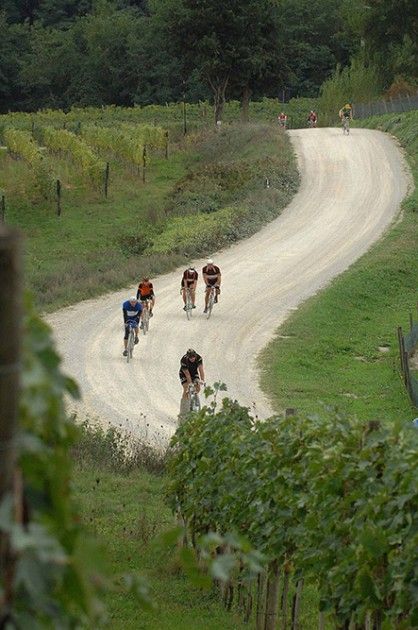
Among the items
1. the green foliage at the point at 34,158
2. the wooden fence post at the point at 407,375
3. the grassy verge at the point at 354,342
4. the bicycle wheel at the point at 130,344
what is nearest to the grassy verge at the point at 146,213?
the green foliage at the point at 34,158

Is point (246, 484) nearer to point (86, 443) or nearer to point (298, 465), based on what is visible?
point (298, 465)

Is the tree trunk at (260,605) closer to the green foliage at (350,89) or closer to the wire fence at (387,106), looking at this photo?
the wire fence at (387,106)

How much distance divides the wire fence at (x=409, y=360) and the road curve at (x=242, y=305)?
2.88m

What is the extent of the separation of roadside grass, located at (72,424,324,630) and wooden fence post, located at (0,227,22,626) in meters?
4.12

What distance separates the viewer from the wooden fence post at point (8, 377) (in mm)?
3412

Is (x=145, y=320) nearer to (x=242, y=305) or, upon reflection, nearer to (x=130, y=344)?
(x=130, y=344)

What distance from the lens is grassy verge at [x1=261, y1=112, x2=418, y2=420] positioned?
28344mm

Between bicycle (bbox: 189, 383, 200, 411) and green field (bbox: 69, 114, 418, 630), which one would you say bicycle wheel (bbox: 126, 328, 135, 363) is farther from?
bicycle (bbox: 189, 383, 200, 411)

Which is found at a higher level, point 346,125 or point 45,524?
point 45,524

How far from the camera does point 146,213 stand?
52406 millimetres

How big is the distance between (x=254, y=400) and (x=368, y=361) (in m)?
5.61

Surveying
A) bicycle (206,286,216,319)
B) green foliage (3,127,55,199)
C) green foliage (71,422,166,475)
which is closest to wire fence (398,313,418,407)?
bicycle (206,286,216,319)

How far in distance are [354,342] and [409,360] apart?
345 cm

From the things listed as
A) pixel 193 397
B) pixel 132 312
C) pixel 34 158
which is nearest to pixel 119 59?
pixel 34 158
